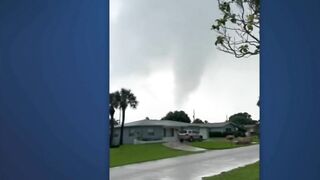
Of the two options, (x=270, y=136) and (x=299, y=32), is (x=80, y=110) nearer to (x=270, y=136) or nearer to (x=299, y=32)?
(x=270, y=136)

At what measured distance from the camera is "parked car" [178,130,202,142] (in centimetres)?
322

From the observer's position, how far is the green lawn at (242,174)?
4.74 meters

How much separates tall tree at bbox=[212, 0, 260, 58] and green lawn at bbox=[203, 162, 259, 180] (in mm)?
2171

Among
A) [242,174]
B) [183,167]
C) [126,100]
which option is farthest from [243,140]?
[183,167]

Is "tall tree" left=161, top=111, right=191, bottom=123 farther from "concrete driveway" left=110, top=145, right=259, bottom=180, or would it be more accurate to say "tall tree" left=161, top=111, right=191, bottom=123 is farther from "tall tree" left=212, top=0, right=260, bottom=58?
"concrete driveway" left=110, top=145, right=259, bottom=180

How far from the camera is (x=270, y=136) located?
1880 mm

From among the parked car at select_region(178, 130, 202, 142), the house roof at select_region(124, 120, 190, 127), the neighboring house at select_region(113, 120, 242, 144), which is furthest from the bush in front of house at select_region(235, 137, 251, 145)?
the house roof at select_region(124, 120, 190, 127)

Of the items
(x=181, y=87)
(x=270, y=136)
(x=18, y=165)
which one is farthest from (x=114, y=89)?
(x=270, y=136)

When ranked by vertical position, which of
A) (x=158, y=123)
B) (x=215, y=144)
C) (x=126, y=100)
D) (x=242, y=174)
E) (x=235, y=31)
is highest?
(x=235, y=31)

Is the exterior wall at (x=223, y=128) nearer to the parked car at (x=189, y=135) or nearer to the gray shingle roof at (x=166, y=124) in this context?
the gray shingle roof at (x=166, y=124)

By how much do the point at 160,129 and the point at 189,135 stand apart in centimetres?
26

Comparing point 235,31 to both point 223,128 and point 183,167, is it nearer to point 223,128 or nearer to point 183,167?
point 223,128

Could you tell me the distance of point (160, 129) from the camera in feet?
10.4

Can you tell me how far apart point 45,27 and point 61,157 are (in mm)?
660
